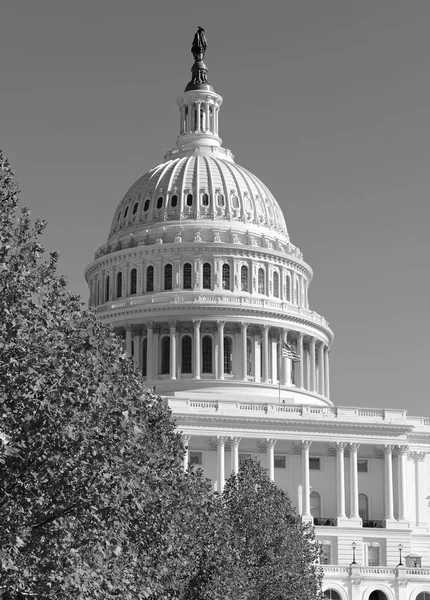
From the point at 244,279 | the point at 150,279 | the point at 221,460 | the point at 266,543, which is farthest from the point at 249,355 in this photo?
the point at 266,543

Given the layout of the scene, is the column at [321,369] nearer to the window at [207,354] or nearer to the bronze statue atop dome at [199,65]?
the window at [207,354]

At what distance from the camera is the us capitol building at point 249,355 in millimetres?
134875

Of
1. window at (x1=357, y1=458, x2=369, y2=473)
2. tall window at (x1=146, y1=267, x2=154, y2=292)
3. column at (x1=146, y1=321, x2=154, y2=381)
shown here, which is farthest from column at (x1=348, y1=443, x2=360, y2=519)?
tall window at (x1=146, y1=267, x2=154, y2=292)

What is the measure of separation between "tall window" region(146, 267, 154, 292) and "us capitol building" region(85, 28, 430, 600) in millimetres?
177

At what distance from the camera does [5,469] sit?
3341cm

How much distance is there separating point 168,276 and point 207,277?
16.0 feet

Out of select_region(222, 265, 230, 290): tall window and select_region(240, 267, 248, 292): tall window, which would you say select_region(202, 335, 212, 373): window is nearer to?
select_region(222, 265, 230, 290): tall window

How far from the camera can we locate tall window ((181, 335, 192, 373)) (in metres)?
160

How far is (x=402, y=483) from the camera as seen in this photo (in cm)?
13925

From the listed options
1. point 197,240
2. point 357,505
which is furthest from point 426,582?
point 197,240

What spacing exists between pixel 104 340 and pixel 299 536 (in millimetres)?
48552

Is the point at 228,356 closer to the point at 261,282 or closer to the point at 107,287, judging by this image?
the point at 261,282

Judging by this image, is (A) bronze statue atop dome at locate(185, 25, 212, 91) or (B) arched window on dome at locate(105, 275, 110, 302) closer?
(B) arched window on dome at locate(105, 275, 110, 302)

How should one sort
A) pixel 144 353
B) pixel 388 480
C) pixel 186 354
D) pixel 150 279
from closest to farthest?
1. pixel 388 480
2. pixel 186 354
3. pixel 144 353
4. pixel 150 279
